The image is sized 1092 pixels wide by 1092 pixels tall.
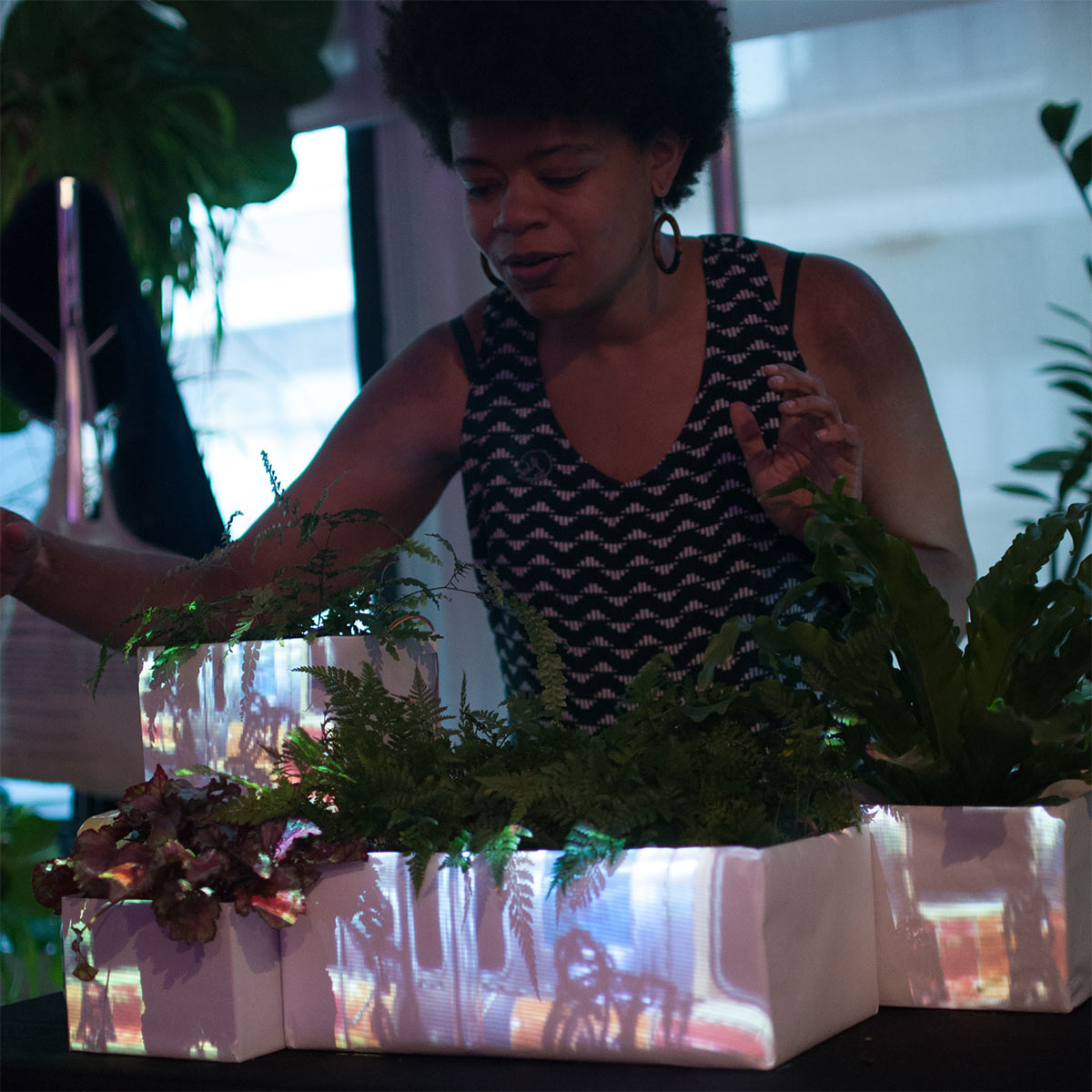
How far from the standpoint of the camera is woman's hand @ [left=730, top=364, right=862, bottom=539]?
99cm

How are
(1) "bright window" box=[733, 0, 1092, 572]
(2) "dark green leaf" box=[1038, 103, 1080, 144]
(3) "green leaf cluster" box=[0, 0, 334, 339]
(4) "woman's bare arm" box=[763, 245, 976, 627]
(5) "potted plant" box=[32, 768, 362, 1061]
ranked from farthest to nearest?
(1) "bright window" box=[733, 0, 1092, 572]
(3) "green leaf cluster" box=[0, 0, 334, 339]
(2) "dark green leaf" box=[1038, 103, 1080, 144]
(4) "woman's bare arm" box=[763, 245, 976, 627]
(5) "potted plant" box=[32, 768, 362, 1061]

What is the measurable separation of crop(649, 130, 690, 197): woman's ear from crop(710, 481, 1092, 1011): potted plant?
0.67m

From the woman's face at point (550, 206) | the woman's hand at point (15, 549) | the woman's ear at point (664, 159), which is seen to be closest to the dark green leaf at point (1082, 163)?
the woman's ear at point (664, 159)

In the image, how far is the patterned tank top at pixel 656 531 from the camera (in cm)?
132

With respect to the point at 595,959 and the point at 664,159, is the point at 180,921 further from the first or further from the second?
the point at 664,159

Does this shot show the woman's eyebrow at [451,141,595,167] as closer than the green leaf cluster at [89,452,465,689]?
No

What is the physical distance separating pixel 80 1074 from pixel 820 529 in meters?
0.55

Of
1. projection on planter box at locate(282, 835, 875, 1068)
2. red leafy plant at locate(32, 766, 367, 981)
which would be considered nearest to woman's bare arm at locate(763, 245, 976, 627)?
projection on planter box at locate(282, 835, 875, 1068)

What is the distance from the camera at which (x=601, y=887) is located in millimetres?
657

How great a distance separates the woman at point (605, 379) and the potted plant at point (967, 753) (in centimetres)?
41

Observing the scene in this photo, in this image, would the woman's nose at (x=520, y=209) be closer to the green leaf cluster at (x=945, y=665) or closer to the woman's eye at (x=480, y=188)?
the woman's eye at (x=480, y=188)

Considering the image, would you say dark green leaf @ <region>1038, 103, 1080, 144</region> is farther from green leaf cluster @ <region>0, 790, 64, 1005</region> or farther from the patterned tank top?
green leaf cluster @ <region>0, 790, 64, 1005</region>

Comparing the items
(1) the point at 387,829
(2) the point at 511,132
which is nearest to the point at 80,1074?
(1) the point at 387,829

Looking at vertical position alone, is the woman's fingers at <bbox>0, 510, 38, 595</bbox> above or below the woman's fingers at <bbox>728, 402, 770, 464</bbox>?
below
